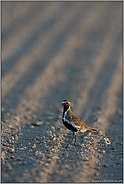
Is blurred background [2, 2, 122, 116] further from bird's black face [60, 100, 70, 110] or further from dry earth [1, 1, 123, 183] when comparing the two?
bird's black face [60, 100, 70, 110]

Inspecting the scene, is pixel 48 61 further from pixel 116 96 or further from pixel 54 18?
pixel 54 18

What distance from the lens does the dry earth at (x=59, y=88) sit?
462 cm

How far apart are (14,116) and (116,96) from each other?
4738 mm

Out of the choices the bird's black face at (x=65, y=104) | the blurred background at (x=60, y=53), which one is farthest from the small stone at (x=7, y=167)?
the blurred background at (x=60, y=53)

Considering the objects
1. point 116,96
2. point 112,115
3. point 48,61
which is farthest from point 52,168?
point 48,61

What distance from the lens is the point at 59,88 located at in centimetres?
984

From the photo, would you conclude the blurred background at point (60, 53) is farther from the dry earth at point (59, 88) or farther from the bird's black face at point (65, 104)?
the bird's black face at point (65, 104)

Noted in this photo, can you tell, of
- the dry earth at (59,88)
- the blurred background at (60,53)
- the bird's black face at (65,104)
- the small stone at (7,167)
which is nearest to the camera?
the small stone at (7,167)

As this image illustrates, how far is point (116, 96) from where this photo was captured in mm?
9617

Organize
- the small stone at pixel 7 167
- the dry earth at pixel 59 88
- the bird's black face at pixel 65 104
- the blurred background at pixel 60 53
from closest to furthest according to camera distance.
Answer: the small stone at pixel 7 167
the dry earth at pixel 59 88
the bird's black face at pixel 65 104
the blurred background at pixel 60 53

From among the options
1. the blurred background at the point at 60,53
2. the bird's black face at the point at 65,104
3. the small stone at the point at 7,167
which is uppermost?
the blurred background at the point at 60,53

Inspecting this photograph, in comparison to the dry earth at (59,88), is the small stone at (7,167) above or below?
below

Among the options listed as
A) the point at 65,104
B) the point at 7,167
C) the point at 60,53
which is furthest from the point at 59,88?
the point at 7,167

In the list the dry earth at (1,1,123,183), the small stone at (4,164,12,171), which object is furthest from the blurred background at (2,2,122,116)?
the small stone at (4,164,12,171)
